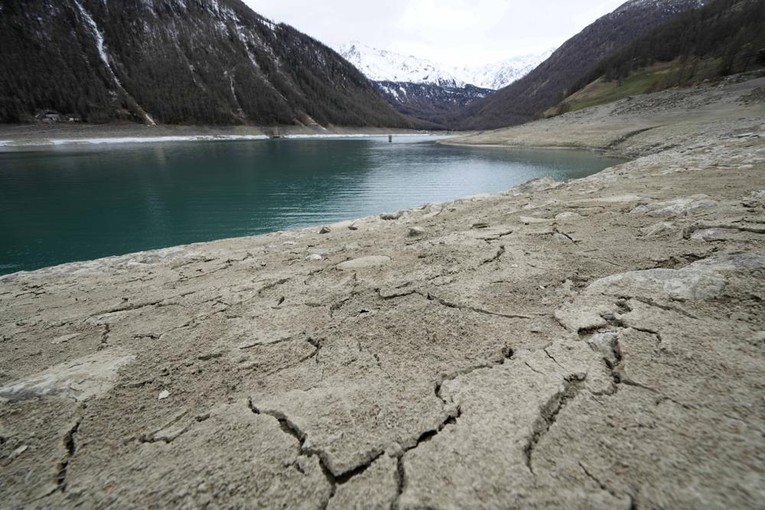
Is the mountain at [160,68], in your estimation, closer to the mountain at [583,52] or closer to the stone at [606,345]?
the mountain at [583,52]

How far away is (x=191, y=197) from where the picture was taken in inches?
711

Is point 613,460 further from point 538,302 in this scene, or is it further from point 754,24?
point 754,24

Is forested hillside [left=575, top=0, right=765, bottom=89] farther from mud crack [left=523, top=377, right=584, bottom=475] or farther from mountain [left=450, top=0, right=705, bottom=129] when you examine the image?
mountain [left=450, top=0, right=705, bottom=129]

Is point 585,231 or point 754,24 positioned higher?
point 754,24

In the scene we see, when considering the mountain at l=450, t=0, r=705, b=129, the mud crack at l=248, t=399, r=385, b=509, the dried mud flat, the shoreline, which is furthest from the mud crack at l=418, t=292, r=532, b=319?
the mountain at l=450, t=0, r=705, b=129

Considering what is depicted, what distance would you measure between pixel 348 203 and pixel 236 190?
26.9ft

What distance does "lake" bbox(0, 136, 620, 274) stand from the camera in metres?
11.5

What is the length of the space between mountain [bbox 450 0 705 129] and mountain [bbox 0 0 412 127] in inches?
2324

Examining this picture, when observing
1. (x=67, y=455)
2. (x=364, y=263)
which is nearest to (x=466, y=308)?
(x=364, y=263)

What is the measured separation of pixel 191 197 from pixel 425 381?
19.6 m

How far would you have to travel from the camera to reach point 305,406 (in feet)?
6.85

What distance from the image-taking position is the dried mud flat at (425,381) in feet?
4.92

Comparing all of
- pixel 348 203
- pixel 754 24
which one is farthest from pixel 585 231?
pixel 754 24

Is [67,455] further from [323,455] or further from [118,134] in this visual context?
[118,134]
